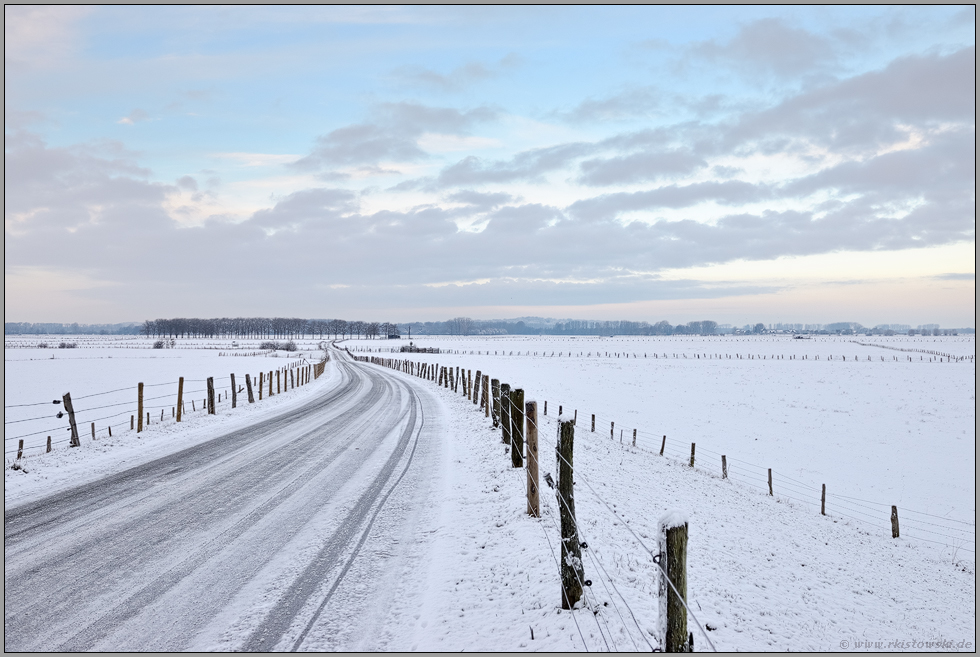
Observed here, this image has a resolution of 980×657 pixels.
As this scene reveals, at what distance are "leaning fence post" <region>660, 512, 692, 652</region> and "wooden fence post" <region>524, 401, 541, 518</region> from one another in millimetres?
3822

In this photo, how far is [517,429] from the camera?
10.1m

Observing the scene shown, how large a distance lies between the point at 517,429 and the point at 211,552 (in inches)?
218

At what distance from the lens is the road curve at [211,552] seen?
4.59 metres

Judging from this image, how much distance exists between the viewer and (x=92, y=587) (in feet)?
17.3

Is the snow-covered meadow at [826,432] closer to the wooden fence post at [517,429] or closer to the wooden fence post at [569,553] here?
the wooden fence post at [517,429]

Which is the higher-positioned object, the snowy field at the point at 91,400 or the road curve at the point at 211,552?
the road curve at the point at 211,552

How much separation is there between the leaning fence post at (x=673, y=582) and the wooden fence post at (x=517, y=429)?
253 inches

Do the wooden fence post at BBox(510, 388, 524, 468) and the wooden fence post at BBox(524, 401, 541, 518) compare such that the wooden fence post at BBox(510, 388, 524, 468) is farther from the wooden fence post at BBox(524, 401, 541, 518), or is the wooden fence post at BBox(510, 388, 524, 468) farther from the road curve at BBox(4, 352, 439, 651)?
the wooden fence post at BBox(524, 401, 541, 518)

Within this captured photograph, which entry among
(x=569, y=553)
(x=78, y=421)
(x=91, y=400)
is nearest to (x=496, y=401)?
(x=569, y=553)

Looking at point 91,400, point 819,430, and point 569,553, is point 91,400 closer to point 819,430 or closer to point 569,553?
point 569,553

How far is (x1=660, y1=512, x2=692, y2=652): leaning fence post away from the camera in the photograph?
343 cm

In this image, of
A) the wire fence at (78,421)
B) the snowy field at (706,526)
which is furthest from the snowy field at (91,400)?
the snowy field at (706,526)

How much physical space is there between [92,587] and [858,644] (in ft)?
29.2

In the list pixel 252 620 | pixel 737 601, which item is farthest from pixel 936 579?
pixel 252 620
